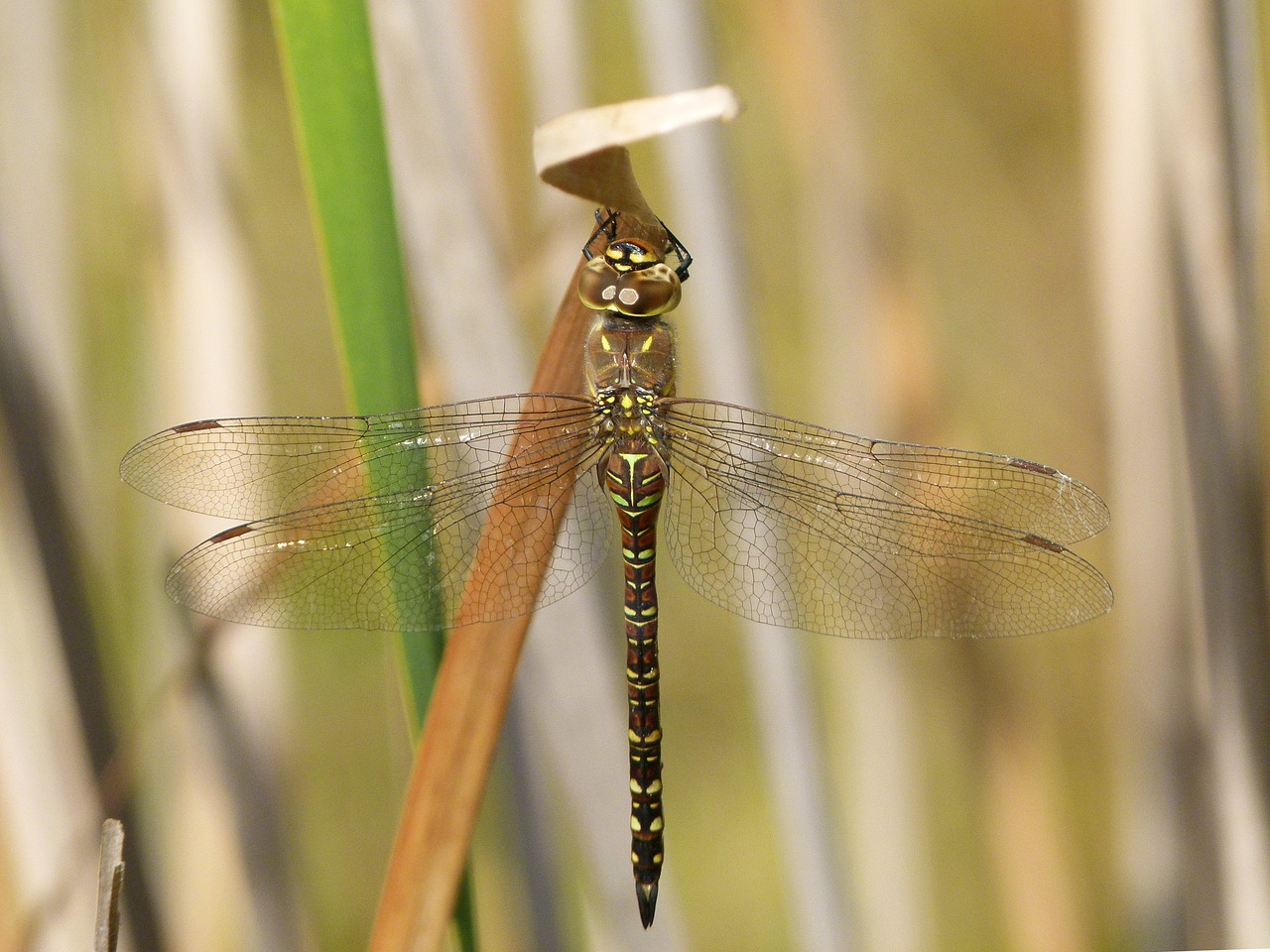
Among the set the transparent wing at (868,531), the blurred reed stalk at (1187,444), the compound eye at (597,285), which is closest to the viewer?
the compound eye at (597,285)

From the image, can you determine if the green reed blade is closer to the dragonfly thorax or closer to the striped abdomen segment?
the dragonfly thorax

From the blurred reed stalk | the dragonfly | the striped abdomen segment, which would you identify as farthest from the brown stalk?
the blurred reed stalk

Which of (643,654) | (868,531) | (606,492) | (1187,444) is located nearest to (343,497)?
(606,492)

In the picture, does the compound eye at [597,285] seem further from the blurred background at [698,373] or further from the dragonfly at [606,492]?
the blurred background at [698,373]

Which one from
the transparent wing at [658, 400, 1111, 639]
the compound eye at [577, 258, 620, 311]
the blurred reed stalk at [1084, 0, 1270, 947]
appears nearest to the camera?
the compound eye at [577, 258, 620, 311]

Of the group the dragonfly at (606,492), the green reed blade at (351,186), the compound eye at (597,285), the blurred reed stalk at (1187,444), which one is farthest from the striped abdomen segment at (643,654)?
the blurred reed stalk at (1187,444)

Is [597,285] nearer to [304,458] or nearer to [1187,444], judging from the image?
[304,458]
